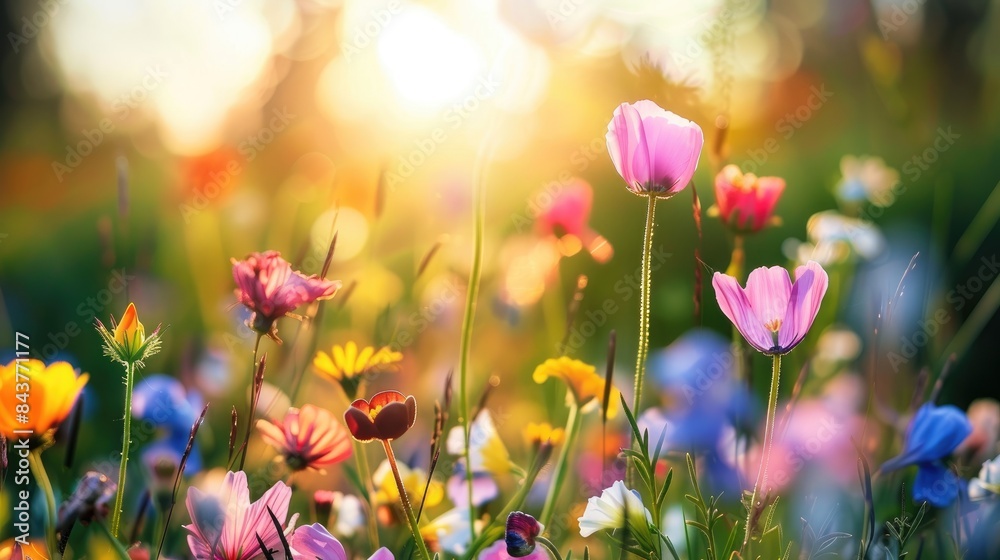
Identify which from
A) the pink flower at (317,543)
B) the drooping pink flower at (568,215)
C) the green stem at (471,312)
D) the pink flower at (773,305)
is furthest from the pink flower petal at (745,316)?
the drooping pink flower at (568,215)

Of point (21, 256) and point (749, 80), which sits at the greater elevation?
point (749, 80)

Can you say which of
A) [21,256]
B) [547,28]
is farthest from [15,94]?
[547,28]

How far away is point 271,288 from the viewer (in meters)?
0.70

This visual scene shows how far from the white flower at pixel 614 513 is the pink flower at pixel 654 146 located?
27cm

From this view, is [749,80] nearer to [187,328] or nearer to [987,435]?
[987,435]

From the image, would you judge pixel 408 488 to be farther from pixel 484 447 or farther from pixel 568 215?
pixel 568 215

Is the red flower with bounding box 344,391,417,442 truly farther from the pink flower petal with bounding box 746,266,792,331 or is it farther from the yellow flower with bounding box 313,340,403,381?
the pink flower petal with bounding box 746,266,792,331

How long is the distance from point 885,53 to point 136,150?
136 inches

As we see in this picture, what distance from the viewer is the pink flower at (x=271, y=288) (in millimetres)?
690

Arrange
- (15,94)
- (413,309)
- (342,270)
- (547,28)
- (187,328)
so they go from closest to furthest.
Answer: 1. (547,28)
2. (413,309)
3. (342,270)
4. (187,328)
5. (15,94)

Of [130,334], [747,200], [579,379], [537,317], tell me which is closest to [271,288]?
[130,334]

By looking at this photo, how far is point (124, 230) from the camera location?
3.01ft

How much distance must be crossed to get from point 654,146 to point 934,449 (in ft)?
1.45

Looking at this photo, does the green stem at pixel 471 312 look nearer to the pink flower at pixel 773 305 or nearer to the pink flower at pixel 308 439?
the pink flower at pixel 308 439
